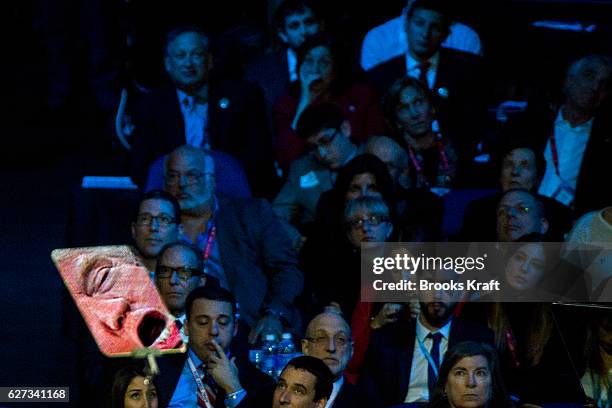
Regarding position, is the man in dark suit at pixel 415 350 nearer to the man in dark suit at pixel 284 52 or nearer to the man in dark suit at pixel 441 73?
the man in dark suit at pixel 441 73

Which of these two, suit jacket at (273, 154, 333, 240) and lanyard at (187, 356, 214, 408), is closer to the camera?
lanyard at (187, 356, 214, 408)

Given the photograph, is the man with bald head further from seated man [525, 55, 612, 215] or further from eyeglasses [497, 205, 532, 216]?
seated man [525, 55, 612, 215]

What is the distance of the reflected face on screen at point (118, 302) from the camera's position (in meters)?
6.50

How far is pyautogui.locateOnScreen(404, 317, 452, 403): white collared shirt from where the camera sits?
21.2 ft

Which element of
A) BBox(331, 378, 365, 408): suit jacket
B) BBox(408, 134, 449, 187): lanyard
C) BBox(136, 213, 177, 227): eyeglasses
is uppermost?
BBox(408, 134, 449, 187): lanyard

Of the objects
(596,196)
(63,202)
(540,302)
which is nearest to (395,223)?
(540,302)

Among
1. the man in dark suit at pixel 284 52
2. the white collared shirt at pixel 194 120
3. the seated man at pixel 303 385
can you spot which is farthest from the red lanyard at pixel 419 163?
the seated man at pixel 303 385

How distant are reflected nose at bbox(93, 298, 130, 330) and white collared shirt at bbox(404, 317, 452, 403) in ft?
4.16

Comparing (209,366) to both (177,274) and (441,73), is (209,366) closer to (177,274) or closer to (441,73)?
(177,274)

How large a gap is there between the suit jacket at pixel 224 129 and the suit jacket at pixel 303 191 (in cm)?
24

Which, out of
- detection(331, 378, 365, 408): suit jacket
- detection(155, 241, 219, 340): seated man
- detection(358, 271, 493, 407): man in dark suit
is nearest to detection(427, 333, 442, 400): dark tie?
detection(358, 271, 493, 407): man in dark suit

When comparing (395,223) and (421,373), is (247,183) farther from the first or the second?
(421,373)

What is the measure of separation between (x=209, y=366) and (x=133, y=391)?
0.37 metres

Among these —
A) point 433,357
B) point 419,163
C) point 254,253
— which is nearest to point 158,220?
point 254,253
